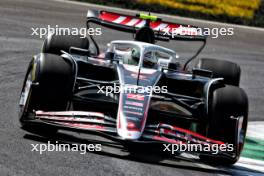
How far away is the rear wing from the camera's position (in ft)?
31.8

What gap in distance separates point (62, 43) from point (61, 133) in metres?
2.22

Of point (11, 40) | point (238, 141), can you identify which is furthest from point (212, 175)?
point (11, 40)

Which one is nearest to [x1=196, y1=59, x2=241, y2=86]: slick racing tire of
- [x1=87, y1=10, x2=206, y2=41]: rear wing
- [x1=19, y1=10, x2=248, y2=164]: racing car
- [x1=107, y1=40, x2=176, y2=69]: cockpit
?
[x1=87, y1=10, x2=206, y2=41]: rear wing

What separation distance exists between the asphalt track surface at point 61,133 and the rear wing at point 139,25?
155 cm

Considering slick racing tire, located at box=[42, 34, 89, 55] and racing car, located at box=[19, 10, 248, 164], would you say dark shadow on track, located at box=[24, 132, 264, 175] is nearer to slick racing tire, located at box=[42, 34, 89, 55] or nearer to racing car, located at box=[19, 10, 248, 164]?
racing car, located at box=[19, 10, 248, 164]

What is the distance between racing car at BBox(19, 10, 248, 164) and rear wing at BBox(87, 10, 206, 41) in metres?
0.69

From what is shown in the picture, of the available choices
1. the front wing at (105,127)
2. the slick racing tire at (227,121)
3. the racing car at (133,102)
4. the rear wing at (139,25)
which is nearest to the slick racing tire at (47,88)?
the racing car at (133,102)

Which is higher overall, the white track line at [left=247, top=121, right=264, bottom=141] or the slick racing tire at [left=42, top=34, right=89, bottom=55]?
the slick racing tire at [left=42, top=34, right=89, bottom=55]

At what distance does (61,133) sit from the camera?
26.8 feet

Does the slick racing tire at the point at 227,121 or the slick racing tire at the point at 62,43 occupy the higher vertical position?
the slick racing tire at the point at 62,43

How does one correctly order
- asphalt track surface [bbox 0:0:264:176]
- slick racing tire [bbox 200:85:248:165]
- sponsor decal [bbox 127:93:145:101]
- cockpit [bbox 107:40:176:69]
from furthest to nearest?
1. cockpit [bbox 107:40:176:69]
2. slick racing tire [bbox 200:85:248:165]
3. sponsor decal [bbox 127:93:145:101]
4. asphalt track surface [bbox 0:0:264:176]

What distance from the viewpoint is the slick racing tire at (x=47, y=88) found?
786 centimetres

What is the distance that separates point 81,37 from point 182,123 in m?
2.45

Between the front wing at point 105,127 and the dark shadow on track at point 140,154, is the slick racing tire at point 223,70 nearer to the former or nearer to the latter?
the dark shadow on track at point 140,154
